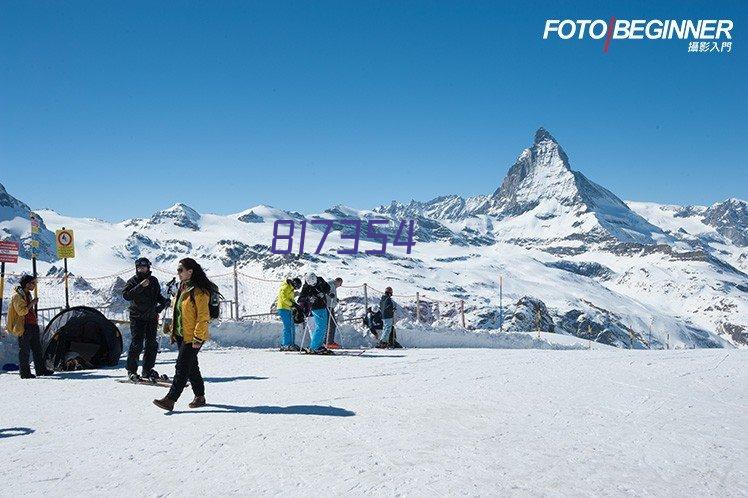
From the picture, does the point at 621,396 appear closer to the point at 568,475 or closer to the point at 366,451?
the point at 568,475

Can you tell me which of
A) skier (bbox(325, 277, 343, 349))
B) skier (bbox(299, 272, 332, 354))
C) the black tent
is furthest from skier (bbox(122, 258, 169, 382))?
skier (bbox(325, 277, 343, 349))

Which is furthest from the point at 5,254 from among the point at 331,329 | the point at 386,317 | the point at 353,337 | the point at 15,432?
the point at 386,317

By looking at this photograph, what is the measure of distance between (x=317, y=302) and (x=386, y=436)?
7553 mm

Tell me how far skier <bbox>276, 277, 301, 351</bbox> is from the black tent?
363 cm

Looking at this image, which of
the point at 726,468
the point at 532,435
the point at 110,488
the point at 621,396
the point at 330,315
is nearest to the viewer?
the point at 110,488

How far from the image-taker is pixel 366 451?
16.5ft

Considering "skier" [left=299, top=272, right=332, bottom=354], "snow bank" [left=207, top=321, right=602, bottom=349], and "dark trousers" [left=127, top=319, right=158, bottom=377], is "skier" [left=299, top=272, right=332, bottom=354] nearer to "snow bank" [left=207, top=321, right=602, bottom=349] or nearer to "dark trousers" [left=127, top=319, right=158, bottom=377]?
"snow bank" [left=207, top=321, right=602, bottom=349]

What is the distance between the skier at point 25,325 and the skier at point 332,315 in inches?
231

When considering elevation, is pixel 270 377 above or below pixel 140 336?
below

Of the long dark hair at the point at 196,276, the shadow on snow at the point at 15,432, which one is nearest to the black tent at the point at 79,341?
the shadow on snow at the point at 15,432

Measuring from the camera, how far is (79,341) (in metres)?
11.1

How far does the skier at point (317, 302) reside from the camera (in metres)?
13.0

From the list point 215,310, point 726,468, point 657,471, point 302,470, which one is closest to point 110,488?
point 302,470

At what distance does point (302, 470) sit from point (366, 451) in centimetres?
69
